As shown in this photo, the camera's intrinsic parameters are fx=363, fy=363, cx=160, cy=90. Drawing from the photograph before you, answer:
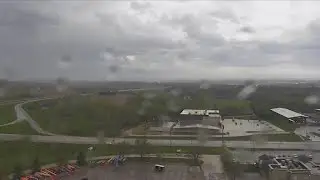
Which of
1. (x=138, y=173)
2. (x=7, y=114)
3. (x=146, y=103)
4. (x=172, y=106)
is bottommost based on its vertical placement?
(x=138, y=173)

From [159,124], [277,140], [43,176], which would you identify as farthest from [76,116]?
[277,140]

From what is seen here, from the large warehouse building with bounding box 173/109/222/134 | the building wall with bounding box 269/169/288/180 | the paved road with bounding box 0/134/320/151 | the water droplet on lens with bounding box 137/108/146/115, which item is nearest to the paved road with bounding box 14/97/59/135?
the paved road with bounding box 0/134/320/151

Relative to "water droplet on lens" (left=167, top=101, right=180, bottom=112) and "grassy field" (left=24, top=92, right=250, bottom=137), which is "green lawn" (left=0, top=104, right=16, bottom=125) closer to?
"grassy field" (left=24, top=92, right=250, bottom=137)

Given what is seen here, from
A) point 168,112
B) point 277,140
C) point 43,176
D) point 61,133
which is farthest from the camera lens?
point 168,112

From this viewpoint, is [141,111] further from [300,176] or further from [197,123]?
[300,176]

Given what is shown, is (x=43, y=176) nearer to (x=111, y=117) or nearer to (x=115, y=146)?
(x=115, y=146)

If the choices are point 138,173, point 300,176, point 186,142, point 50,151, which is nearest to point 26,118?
point 50,151
